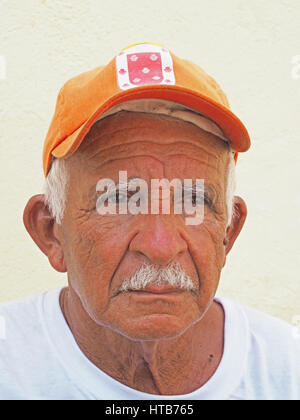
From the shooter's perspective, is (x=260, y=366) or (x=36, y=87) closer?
(x=260, y=366)

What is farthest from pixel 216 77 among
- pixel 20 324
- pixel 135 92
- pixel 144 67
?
pixel 20 324

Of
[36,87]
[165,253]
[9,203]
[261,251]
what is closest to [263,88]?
[261,251]

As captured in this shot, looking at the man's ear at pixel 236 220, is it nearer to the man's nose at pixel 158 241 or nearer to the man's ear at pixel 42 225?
the man's nose at pixel 158 241

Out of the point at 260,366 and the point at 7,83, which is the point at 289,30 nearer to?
the point at 7,83

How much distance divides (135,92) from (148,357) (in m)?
0.91

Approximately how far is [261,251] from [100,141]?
153 centimetres

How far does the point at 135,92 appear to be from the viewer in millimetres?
1593

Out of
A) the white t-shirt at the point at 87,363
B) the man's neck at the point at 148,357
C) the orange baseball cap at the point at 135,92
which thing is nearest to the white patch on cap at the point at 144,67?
the orange baseball cap at the point at 135,92

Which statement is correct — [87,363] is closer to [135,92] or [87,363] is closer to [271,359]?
[271,359]

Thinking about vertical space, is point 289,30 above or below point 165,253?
above

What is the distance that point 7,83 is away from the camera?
2633 mm

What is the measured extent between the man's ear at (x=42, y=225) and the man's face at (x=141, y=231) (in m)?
0.14

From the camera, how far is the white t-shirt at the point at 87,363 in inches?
73.5
